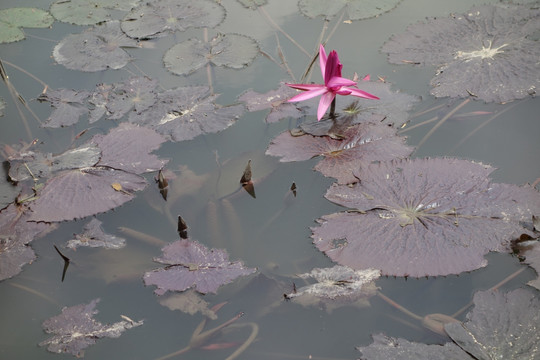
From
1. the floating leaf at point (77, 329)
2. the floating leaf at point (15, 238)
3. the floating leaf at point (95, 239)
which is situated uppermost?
the floating leaf at point (95, 239)

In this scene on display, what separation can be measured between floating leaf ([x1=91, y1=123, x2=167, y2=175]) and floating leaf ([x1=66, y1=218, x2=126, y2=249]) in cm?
39

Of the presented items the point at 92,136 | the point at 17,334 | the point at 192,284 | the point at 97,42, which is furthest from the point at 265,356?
the point at 97,42

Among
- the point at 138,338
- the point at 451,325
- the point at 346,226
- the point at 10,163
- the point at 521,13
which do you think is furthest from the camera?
the point at 521,13

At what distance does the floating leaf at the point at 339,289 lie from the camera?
217cm

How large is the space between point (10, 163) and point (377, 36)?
254 cm

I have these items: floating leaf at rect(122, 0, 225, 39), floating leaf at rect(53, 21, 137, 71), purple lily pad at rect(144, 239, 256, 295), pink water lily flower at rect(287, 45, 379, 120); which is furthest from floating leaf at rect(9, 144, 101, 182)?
floating leaf at rect(122, 0, 225, 39)

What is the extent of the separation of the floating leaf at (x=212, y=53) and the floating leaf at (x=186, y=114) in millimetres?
309

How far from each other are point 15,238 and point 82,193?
379 mm

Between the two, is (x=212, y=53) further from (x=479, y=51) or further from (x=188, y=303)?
(x=188, y=303)

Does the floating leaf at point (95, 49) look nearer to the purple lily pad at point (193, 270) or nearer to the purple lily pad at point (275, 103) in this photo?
the purple lily pad at point (275, 103)

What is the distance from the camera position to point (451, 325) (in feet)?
6.64

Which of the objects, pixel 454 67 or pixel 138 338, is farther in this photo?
pixel 454 67

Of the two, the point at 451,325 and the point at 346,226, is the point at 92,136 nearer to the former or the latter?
the point at 346,226

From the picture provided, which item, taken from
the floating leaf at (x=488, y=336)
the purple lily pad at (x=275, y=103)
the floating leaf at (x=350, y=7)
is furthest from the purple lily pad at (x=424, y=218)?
the floating leaf at (x=350, y=7)
